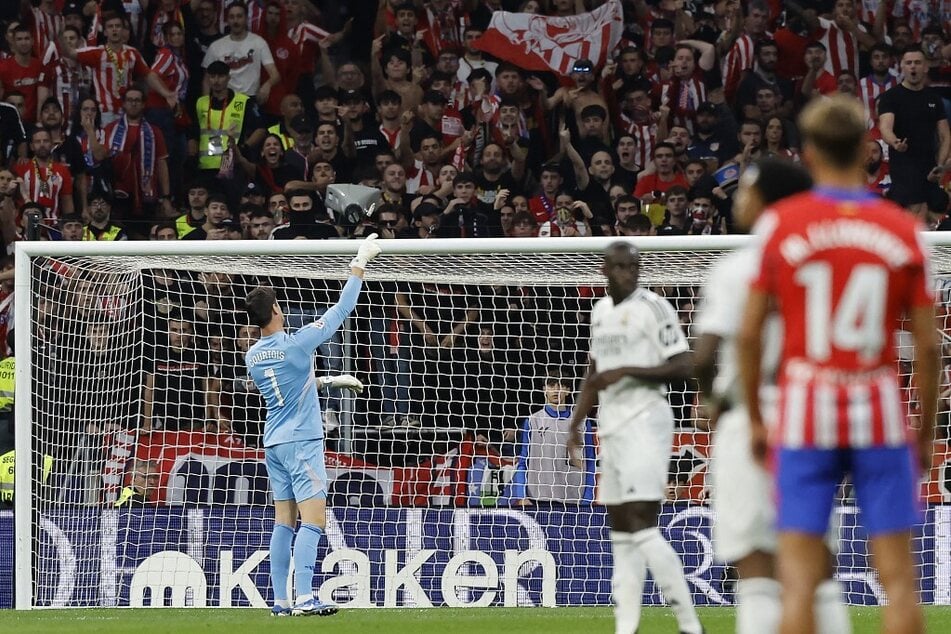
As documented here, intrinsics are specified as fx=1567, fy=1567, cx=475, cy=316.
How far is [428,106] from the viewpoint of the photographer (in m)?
14.9

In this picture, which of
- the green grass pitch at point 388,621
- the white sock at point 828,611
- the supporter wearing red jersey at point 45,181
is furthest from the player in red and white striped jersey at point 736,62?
the white sock at point 828,611

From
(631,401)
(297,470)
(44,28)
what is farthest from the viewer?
(44,28)

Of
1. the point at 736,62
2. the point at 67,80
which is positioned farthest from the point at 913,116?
the point at 67,80

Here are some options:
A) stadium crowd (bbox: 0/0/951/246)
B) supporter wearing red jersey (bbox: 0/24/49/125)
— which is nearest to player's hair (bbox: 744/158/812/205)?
stadium crowd (bbox: 0/0/951/246)

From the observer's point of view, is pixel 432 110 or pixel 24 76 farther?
pixel 24 76

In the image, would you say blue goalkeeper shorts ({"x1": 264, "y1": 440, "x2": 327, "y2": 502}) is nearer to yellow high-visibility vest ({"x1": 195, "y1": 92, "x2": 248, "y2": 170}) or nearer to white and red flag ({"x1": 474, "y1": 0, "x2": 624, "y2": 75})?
yellow high-visibility vest ({"x1": 195, "y1": 92, "x2": 248, "y2": 170})

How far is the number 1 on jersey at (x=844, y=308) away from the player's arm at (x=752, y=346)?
122mm

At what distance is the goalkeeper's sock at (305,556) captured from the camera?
374 inches

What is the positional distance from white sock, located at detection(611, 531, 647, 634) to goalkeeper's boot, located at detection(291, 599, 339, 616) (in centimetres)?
302

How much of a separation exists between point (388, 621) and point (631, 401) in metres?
2.82

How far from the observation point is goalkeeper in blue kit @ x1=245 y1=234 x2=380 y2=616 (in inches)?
372

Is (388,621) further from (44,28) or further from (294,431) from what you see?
(44,28)

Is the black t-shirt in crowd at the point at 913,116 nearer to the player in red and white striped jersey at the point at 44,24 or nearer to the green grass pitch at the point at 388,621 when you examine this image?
the green grass pitch at the point at 388,621

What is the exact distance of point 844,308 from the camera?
4012 millimetres
